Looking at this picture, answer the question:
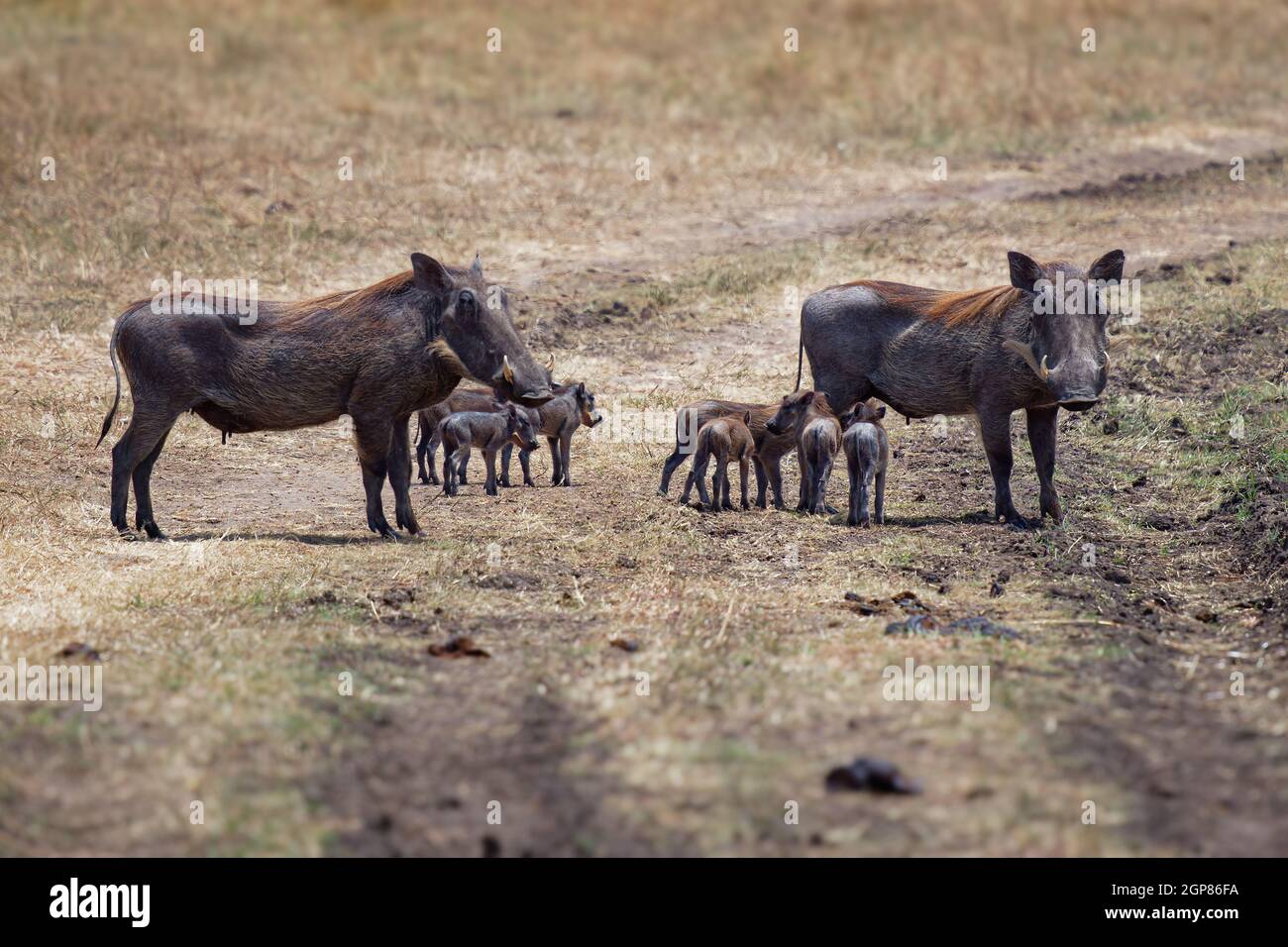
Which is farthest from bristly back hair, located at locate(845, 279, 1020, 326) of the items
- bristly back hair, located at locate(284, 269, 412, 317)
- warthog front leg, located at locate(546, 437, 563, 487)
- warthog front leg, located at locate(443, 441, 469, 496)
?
bristly back hair, located at locate(284, 269, 412, 317)

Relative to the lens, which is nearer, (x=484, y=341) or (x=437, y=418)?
(x=484, y=341)

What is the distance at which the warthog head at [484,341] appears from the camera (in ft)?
27.0

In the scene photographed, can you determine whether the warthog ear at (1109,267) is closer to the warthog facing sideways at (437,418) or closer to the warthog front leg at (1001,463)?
the warthog front leg at (1001,463)

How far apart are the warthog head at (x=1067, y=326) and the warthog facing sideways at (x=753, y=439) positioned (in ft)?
5.64

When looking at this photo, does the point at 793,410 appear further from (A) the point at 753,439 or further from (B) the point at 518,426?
(B) the point at 518,426

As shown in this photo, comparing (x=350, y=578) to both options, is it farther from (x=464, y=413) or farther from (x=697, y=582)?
(x=464, y=413)

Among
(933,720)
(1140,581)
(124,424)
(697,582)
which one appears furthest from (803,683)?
(124,424)

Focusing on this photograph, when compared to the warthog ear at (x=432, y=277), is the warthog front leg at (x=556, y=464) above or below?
below

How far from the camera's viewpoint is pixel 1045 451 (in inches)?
347

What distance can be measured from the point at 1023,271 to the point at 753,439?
6.83ft

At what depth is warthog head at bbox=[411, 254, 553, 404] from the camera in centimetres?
824

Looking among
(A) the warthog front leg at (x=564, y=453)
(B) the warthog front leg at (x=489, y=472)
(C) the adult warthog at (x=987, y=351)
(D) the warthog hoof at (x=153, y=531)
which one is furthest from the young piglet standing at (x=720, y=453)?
(D) the warthog hoof at (x=153, y=531)

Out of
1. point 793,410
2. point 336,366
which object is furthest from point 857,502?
point 336,366

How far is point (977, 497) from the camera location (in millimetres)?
9547
